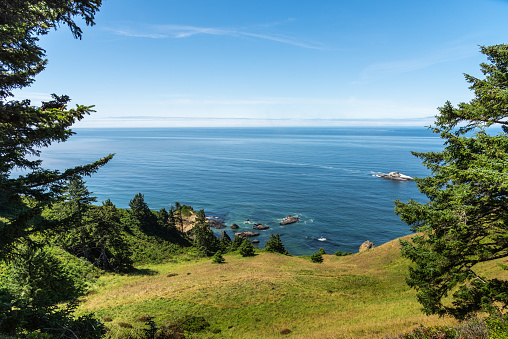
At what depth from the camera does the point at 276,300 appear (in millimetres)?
24875

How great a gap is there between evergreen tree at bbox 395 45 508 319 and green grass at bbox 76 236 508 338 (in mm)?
3372

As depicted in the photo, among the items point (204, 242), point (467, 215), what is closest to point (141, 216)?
point (204, 242)

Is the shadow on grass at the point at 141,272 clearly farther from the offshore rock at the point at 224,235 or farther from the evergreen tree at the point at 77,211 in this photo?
the offshore rock at the point at 224,235

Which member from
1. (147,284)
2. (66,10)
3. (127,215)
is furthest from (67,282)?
(127,215)

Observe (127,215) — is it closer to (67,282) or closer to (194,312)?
(67,282)

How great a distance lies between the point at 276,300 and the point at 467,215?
20488 millimetres

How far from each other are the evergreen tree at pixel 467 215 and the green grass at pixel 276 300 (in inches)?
133

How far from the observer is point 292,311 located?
2242cm

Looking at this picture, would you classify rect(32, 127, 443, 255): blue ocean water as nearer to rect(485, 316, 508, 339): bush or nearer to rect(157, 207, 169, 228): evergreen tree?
rect(157, 207, 169, 228): evergreen tree

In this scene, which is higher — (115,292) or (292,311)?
(292,311)

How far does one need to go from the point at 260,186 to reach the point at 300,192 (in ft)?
61.8

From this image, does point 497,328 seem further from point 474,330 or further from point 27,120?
point 27,120

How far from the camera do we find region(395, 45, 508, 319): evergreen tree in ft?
29.9

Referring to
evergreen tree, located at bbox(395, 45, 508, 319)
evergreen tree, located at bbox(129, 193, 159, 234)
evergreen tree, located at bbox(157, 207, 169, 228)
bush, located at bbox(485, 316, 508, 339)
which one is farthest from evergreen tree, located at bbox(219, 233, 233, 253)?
bush, located at bbox(485, 316, 508, 339)
